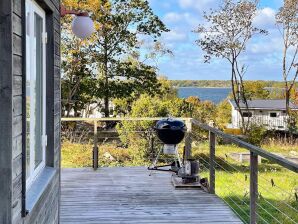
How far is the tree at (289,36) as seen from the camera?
20447mm

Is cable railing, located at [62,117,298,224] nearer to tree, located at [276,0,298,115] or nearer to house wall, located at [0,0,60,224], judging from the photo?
house wall, located at [0,0,60,224]

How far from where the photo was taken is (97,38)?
17.2 m

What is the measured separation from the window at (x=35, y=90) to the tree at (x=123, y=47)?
14.0 metres

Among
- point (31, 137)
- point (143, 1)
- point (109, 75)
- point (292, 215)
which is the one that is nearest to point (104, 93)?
point (109, 75)

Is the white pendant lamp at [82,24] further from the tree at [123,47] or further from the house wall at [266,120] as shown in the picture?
the house wall at [266,120]

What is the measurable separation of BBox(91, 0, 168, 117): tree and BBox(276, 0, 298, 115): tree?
634 centimetres

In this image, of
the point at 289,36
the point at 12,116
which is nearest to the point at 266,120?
the point at 289,36

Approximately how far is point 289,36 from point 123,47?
8453mm

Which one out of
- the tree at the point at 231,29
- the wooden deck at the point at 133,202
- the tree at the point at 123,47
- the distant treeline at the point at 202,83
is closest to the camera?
the wooden deck at the point at 133,202

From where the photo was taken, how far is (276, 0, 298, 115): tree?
20.4m

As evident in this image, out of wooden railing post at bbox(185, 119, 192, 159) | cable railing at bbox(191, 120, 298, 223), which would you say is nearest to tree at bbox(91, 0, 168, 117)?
cable railing at bbox(191, 120, 298, 223)

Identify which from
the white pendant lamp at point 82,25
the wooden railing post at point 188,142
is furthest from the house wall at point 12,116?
the wooden railing post at point 188,142

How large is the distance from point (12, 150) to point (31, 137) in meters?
0.87

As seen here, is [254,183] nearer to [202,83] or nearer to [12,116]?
[12,116]
